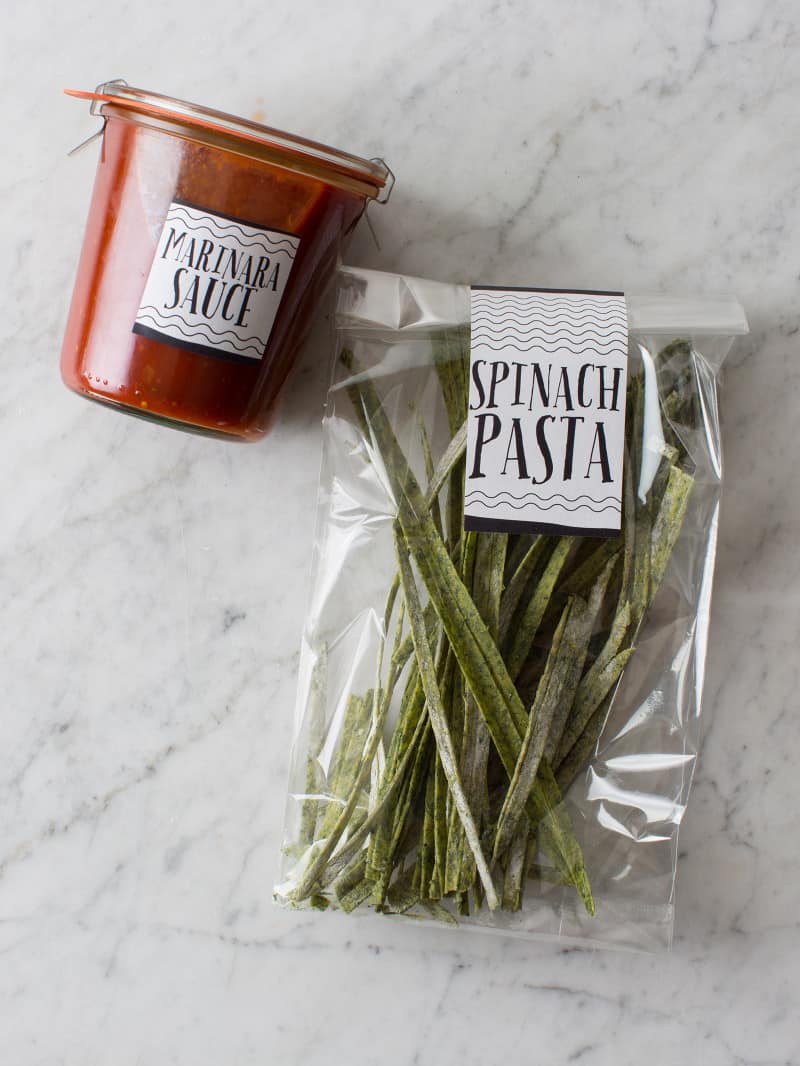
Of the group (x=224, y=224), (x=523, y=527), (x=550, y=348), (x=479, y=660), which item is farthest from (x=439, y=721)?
(x=224, y=224)

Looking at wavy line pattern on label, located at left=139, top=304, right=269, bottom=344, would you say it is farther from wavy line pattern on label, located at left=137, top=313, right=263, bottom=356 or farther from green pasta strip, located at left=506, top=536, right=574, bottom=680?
green pasta strip, located at left=506, top=536, right=574, bottom=680

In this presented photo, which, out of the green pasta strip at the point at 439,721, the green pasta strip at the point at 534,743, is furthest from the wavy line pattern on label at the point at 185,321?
the green pasta strip at the point at 534,743

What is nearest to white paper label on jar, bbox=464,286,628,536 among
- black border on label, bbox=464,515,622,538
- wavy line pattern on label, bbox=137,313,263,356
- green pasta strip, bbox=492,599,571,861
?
black border on label, bbox=464,515,622,538

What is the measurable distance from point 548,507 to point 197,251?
340 millimetres

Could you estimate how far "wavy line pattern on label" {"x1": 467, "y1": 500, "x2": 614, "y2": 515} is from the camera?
75cm

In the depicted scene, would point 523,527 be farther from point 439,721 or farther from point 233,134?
point 233,134

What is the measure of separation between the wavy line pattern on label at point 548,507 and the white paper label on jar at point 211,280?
0.78 feet

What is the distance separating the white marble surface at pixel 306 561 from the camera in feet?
2.90

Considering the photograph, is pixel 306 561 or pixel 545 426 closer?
pixel 545 426

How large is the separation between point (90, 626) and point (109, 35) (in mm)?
572

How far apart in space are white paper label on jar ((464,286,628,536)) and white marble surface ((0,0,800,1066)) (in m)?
0.16

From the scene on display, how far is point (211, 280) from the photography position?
2.40 feet

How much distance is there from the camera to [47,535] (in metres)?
0.91

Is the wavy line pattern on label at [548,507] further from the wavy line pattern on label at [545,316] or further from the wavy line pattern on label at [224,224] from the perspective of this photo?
the wavy line pattern on label at [224,224]
